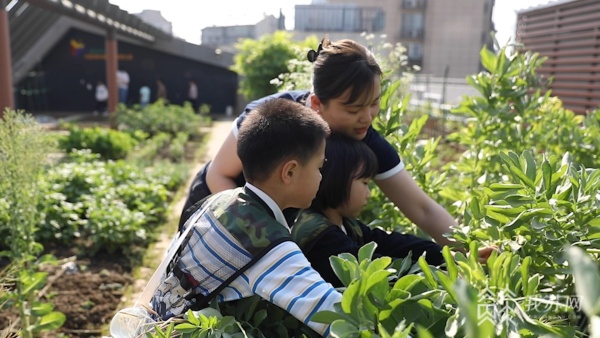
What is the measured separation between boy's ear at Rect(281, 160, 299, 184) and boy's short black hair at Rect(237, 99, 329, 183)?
0.04 ft

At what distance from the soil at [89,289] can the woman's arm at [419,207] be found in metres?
2.21

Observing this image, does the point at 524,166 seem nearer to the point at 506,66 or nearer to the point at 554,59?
the point at 506,66

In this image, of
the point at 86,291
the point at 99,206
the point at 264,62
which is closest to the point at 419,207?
the point at 86,291

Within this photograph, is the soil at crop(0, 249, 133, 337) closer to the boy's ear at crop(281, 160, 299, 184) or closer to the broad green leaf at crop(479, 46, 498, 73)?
the boy's ear at crop(281, 160, 299, 184)

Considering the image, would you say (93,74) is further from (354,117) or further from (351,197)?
(351,197)

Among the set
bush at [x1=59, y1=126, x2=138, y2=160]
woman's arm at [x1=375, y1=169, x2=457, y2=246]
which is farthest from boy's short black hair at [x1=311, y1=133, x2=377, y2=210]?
bush at [x1=59, y1=126, x2=138, y2=160]

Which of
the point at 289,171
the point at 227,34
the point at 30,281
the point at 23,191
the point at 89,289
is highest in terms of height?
the point at 227,34

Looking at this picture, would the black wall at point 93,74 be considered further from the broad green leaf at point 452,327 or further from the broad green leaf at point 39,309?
the broad green leaf at point 452,327

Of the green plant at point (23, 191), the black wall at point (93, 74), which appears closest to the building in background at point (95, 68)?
the black wall at point (93, 74)

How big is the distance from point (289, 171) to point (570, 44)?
773 cm

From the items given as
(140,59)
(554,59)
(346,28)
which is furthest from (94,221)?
(346,28)

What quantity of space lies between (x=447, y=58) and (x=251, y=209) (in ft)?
119

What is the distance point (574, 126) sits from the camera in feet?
10.4

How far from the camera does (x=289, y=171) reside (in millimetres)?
1476
